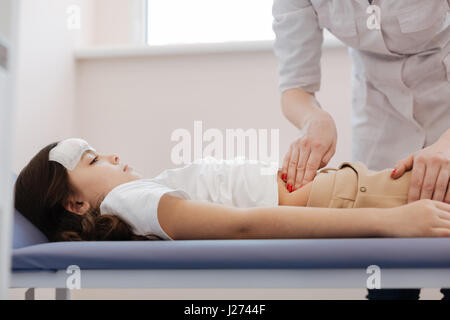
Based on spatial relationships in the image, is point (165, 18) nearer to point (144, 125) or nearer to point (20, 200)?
point (144, 125)

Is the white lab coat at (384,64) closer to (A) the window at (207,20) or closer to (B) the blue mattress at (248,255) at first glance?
(B) the blue mattress at (248,255)

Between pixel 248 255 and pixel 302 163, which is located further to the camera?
pixel 302 163

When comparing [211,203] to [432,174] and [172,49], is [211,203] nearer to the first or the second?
[432,174]

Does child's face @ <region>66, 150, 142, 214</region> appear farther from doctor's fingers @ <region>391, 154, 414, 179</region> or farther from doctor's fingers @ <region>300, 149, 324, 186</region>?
doctor's fingers @ <region>391, 154, 414, 179</region>

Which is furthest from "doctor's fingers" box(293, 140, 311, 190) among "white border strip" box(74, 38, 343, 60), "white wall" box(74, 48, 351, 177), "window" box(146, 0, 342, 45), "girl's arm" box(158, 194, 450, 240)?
"window" box(146, 0, 342, 45)

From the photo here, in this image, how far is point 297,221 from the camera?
1.00 meters

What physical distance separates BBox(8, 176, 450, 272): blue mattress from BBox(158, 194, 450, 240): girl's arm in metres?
0.09

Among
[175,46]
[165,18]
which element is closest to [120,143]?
[175,46]

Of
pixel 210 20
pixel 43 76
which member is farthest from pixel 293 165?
pixel 210 20

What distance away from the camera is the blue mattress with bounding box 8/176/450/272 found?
2.73ft

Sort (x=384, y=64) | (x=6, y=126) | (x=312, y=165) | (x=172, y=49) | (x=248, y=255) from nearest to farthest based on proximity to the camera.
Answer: (x=6, y=126), (x=248, y=255), (x=312, y=165), (x=384, y=64), (x=172, y=49)

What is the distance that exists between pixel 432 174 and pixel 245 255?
44 centimetres

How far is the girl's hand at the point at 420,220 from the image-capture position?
94 cm

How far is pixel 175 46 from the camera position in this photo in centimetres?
228
